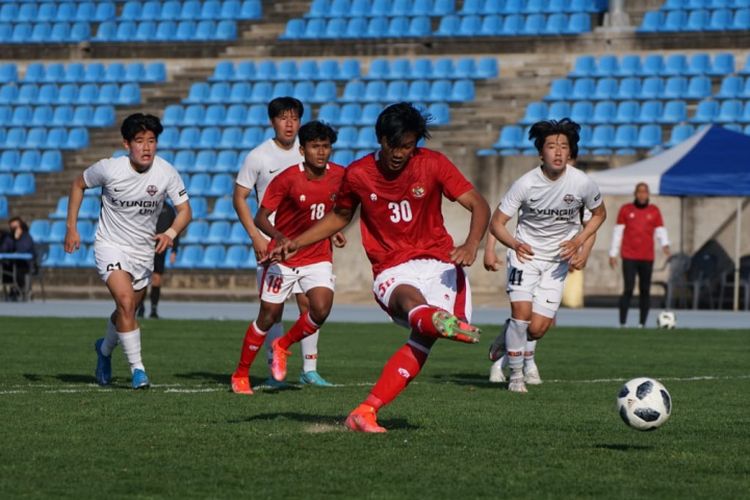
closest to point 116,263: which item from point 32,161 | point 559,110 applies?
point 559,110

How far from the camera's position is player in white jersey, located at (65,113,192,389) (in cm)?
1140

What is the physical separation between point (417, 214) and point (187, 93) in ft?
88.7

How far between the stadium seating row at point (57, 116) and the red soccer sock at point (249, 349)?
941 inches

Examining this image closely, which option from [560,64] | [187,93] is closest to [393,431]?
[560,64]

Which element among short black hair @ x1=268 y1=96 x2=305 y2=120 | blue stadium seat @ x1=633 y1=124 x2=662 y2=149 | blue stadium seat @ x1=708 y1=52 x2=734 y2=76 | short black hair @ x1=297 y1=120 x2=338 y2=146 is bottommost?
short black hair @ x1=297 y1=120 x2=338 y2=146

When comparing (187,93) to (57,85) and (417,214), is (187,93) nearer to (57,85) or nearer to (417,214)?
(57,85)

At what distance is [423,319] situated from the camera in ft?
26.2

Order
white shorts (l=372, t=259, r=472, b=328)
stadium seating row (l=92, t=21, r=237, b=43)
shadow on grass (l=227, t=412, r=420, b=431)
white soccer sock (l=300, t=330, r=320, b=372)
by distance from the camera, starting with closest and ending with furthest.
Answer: white shorts (l=372, t=259, r=472, b=328) < shadow on grass (l=227, t=412, r=420, b=431) < white soccer sock (l=300, t=330, r=320, b=372) < stadium seating row (l=92, t=21, r=237, b=43)

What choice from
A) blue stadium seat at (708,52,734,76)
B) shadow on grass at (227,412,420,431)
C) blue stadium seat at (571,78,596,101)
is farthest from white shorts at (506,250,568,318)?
blue stadium seat at (708,52,734,76)

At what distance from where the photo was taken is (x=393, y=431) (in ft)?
27.6

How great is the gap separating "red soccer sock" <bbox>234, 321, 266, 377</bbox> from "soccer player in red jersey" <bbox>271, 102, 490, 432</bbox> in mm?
2634

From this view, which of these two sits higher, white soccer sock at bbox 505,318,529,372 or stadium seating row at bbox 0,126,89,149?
stadium seating row at bbox 0,126,89,149

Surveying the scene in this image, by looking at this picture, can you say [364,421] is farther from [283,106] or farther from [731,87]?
[731,87]

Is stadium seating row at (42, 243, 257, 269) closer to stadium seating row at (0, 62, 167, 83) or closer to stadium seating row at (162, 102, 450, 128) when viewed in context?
stadium seating row at (162, 102, 450, 128)
